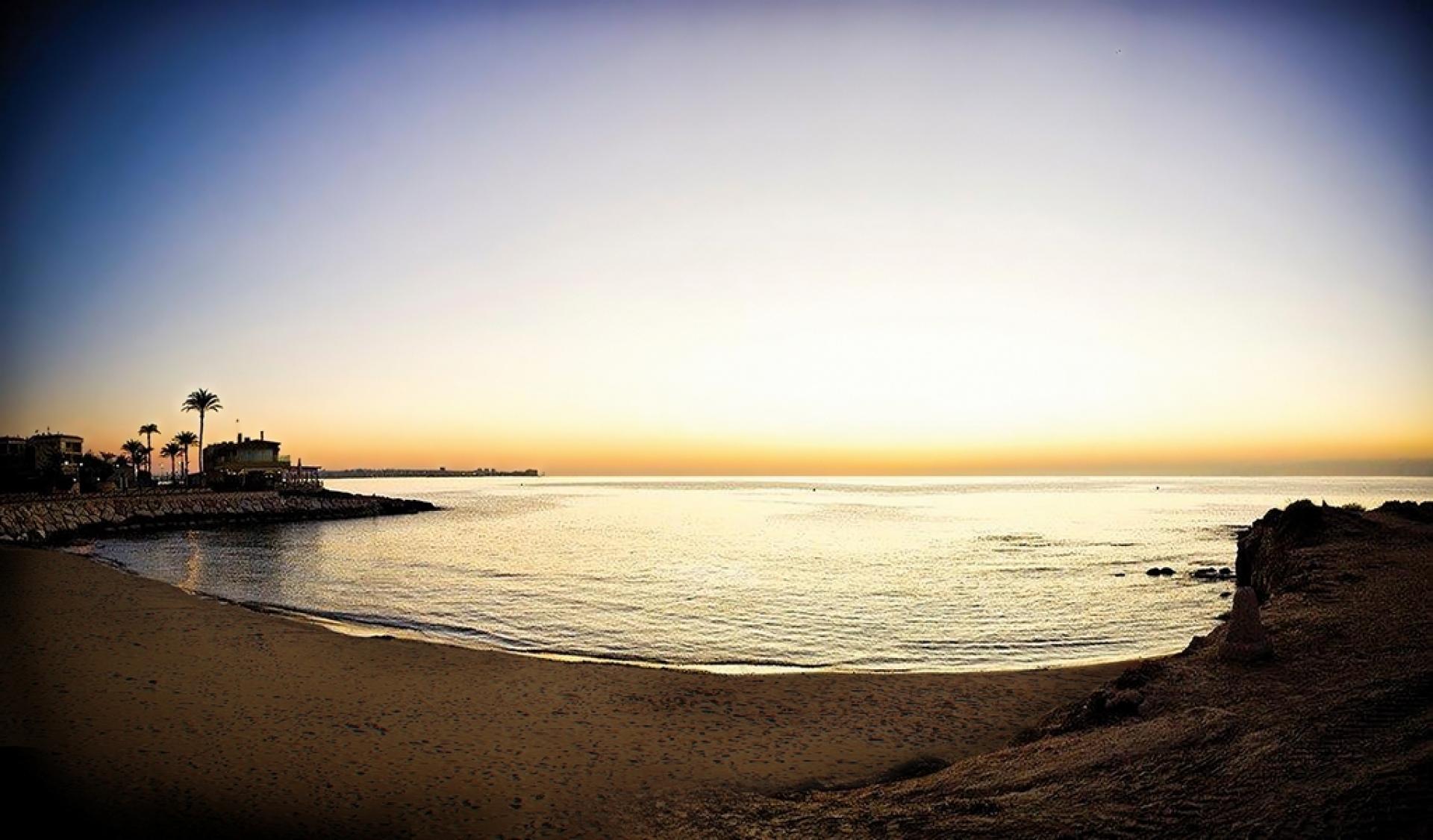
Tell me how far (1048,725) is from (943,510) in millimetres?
109777

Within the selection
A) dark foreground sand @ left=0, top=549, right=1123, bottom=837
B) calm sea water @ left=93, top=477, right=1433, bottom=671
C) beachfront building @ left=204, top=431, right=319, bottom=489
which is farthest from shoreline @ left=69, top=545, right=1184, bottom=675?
beachfront building @ left=204, top=431, right=319, bottom=489

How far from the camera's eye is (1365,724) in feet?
26.0

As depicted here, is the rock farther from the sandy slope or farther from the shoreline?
the shoreline

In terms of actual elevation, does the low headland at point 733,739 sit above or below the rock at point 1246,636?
below

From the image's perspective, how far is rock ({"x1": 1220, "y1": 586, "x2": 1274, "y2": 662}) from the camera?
1158cm

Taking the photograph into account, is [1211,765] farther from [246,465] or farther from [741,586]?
[246,465]

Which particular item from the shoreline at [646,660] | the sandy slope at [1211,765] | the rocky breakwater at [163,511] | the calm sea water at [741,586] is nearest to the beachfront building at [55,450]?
the rocky breakwater at [163,511]

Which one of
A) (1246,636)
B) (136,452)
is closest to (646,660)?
(1246,636)

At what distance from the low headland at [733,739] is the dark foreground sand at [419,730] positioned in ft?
0.21

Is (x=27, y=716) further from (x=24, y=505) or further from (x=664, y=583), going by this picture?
(x=24, y=505)

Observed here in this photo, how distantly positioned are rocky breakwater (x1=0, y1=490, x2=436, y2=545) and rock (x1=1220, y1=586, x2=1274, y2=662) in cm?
6309

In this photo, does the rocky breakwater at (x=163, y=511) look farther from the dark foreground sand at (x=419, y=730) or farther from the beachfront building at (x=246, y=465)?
the dark foreground sand at (x=419, y=730)

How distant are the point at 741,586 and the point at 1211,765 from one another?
94.9ft

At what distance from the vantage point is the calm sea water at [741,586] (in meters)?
23.1
